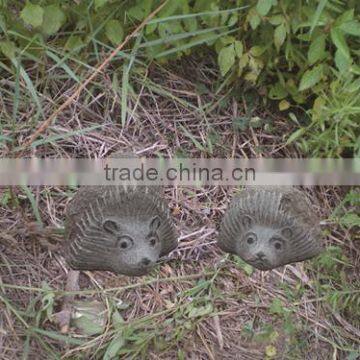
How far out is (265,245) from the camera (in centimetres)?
113

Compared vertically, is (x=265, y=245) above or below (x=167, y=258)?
above

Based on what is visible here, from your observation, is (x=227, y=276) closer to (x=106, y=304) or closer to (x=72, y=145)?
(x=106, y=304)

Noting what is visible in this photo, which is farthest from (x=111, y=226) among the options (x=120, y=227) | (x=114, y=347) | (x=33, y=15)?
(x=33, y=15)

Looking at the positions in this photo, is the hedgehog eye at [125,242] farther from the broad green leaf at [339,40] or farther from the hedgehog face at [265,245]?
the broad green leaf at [339,40]

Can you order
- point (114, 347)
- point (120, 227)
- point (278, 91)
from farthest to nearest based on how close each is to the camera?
point (278, 91) < point (114, 347) < point (120, 227)

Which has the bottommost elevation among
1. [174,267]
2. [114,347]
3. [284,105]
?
[114,347]

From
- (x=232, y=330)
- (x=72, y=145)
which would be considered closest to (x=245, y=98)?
(x=72, y=145)

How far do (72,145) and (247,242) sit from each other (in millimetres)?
776

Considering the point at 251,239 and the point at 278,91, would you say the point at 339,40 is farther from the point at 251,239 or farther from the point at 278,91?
the point at 251,239

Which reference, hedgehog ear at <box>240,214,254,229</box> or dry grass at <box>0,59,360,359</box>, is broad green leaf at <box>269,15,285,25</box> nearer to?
dry grass at <box>0,59,360,359</box>

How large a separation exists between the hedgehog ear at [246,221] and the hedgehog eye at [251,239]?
1 cm

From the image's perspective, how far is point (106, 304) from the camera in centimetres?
171

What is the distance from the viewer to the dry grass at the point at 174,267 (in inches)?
66.0

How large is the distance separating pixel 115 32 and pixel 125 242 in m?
0.78
